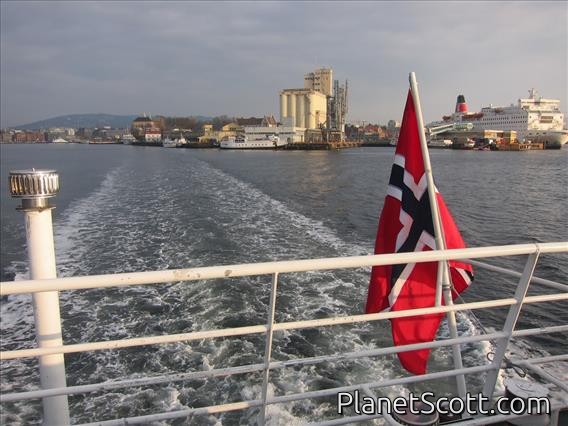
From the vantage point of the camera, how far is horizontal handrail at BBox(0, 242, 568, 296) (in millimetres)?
1330

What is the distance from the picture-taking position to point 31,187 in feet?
6.28

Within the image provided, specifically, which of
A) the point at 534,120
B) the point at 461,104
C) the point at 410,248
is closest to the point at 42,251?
the point at 410,248

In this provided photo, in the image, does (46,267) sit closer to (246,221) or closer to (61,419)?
(61,419)

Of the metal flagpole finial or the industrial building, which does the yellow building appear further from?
the metal flagpole finial

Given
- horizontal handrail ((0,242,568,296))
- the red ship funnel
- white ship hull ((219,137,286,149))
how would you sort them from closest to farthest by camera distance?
horizontal handrail ((0,242,568,296))
white ship hull ((219,137,286,149))
the red ship funnel

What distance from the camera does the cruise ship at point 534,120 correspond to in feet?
247

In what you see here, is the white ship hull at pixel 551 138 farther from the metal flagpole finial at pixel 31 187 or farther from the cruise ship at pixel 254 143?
the metal flagpole finial at pixel 31 187

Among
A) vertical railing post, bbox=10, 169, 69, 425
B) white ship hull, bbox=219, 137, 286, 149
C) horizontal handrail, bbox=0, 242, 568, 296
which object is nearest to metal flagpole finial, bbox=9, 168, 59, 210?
vertical railing post, bbox=10, 169, 69, 425

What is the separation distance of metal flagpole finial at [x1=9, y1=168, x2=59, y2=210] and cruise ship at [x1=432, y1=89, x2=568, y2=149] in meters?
90.3

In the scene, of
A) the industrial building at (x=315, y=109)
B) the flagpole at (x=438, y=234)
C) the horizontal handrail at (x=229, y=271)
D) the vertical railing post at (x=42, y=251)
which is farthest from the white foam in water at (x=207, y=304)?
the industrial building at (x=315, y=109)

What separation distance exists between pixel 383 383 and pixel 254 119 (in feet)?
470

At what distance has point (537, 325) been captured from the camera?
6574 millimetres

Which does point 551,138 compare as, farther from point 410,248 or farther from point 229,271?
point 229,271

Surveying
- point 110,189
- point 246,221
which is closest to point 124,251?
point 246,221
